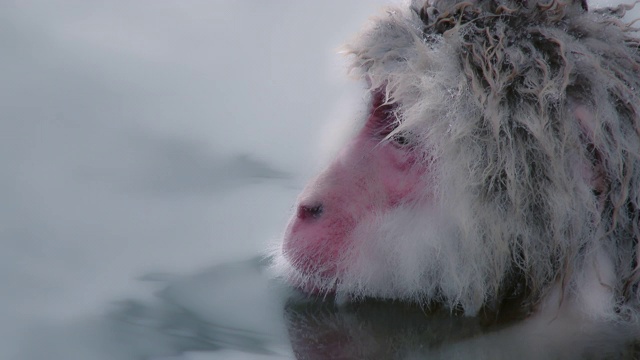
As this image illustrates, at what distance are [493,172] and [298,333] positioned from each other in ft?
1.76

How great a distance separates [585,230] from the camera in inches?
79.5

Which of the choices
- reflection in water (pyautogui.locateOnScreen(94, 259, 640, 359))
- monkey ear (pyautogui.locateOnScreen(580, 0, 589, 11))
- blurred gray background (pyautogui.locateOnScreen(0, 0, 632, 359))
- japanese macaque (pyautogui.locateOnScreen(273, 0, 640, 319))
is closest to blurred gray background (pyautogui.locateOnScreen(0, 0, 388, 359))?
blurred gray background (pyautogui.locateOnScreen(0, 0, 632, 359))

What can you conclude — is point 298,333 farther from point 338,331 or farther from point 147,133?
point 147,133

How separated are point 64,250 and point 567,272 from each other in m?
1.17

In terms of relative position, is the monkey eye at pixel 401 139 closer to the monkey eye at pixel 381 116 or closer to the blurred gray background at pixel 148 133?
the monkey eye at pixel 381 116

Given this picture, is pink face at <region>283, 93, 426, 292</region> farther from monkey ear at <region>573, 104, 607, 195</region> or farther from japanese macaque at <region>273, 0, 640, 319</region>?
monkey ear at <region>573, 104, 607, 195</region>

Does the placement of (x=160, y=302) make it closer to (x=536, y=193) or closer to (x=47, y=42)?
(x=536, y=193)

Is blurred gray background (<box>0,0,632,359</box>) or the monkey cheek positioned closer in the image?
the monkey cheek

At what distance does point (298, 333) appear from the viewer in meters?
2.02

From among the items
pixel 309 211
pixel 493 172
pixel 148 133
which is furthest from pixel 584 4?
pixel 148 133

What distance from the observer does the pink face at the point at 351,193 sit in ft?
6.92

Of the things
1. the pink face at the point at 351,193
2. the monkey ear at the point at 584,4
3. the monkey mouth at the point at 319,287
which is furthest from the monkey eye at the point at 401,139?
the monkey ear at the point at 584,4

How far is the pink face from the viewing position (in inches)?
83.0

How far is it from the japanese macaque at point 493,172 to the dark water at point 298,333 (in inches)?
2.1
